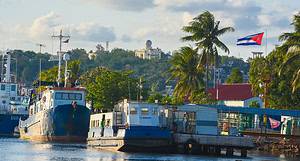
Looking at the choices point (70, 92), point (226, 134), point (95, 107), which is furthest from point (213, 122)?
point (95, 107)

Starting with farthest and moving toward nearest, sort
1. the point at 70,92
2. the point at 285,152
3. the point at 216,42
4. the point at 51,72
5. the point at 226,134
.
Result: the point at 51,72 < the point at 216,42 < the point at 70,92 < the point at 285,152 < the point at 226,134

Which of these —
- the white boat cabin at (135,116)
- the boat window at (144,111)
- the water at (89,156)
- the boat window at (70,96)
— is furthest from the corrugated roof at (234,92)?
the boat window at (144,111)

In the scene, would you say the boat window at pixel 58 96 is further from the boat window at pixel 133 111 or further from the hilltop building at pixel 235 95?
the hilltop building at pixel 235 95

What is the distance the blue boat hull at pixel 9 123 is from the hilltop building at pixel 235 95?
40329 mm

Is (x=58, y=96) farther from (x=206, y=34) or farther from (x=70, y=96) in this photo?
(x=206, y=34)

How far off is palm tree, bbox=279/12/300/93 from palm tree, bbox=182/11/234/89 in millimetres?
13908

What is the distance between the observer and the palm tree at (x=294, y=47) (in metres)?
106

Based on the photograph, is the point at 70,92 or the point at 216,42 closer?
the point at 70,92

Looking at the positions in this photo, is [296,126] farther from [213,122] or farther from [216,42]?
[216,42]

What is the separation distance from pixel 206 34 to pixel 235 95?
51.8 meters

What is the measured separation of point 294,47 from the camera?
350ft

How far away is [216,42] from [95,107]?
3553 centimetres

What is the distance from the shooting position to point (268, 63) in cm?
13550

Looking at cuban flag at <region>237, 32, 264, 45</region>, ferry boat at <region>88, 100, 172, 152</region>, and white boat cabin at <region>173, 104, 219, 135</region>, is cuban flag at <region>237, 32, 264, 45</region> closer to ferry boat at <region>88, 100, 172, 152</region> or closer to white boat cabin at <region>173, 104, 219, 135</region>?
white boat cabin at <region>173, 104, 219, 135</region>
